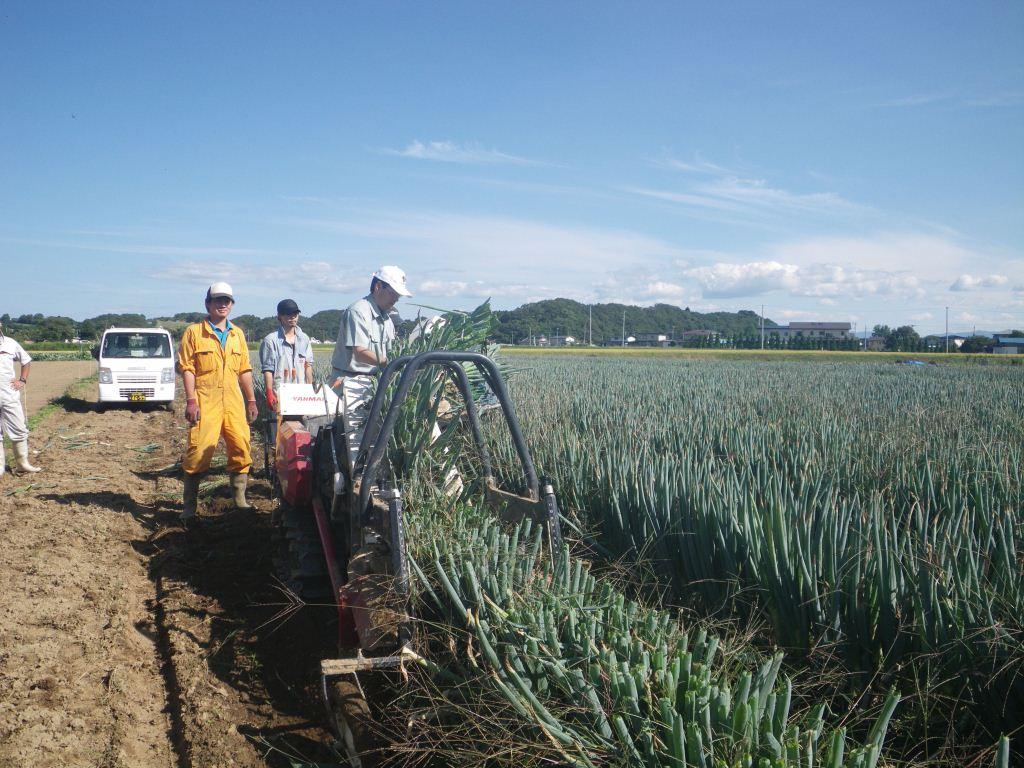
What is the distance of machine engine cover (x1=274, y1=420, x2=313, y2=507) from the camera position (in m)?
4.97

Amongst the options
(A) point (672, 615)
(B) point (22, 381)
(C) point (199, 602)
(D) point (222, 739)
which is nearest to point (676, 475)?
(A) point (672, 615)

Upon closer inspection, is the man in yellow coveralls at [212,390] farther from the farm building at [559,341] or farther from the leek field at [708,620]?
the farm building at [559,341]

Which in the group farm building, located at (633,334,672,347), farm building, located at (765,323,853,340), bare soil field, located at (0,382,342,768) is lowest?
bare soil field, located at (0,382,342,768)

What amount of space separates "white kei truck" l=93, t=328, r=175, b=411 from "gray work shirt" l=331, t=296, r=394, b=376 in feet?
41.5

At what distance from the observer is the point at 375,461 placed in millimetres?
3238

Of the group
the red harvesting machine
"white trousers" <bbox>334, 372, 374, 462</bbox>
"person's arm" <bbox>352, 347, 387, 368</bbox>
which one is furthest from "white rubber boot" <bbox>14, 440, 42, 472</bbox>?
"white trousers" <bbox>334, 372, 374, 462</bbox>

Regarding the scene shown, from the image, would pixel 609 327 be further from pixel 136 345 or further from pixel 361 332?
pixel 361 332

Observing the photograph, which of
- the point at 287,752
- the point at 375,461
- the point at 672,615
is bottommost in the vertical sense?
the point at 287,752

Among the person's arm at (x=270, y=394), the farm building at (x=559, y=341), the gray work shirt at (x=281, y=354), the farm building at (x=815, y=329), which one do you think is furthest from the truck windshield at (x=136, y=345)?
the farm building at (x=815, y=329)

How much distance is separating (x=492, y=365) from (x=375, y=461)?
664 millimetres

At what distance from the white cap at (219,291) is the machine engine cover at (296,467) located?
157 centimetres

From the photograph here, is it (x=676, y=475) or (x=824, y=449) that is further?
(x=824, y=449)

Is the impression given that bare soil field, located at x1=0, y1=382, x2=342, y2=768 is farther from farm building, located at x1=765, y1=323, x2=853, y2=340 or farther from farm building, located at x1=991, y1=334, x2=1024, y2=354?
farm building, located at x1=765, y1=323, x2=853, y2=340

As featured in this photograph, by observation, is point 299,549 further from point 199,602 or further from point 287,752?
point 287,752
